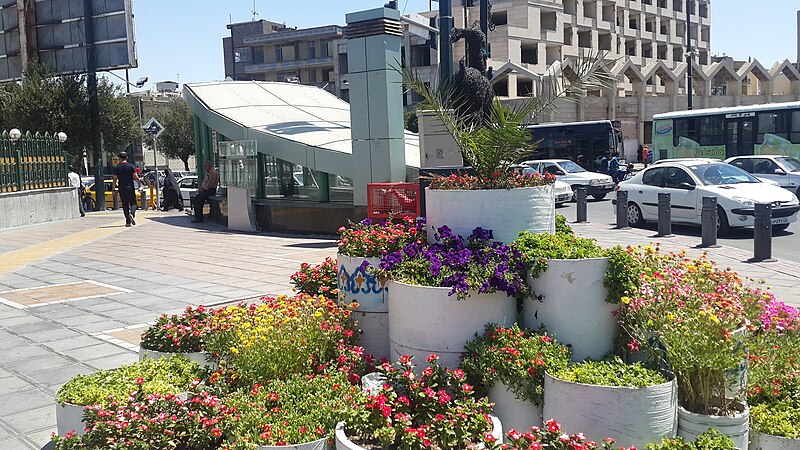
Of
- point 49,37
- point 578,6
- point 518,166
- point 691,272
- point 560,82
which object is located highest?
point 578,6

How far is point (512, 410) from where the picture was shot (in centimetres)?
432

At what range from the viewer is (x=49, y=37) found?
87.9ft

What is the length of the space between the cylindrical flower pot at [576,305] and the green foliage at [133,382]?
223 centimetres

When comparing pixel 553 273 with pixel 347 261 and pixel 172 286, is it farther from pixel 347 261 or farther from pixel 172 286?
pixel 172 286

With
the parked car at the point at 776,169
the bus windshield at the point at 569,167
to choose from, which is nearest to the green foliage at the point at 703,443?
the parked car at the point at 776,169

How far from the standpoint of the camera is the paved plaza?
20.2 feet

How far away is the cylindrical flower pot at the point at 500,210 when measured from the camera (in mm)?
4934

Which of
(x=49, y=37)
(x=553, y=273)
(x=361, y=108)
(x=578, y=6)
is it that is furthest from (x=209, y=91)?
(x=578, y=6)

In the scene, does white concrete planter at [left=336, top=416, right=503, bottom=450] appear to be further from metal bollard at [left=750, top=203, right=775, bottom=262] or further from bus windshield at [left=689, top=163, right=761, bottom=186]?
bus windshield at [left=689, top=163, right=761, bottom=186]

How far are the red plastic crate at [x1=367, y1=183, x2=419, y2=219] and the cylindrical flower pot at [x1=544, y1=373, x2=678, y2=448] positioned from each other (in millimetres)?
8117

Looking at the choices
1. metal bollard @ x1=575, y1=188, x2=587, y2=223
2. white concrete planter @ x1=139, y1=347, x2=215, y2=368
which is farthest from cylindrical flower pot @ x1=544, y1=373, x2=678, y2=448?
metal bollard @ x1=575, y1=188, x2=587, y2=223

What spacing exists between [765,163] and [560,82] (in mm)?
17184

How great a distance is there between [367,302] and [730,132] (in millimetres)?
24069

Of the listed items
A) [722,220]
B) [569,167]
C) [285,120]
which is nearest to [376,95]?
[285,120]
